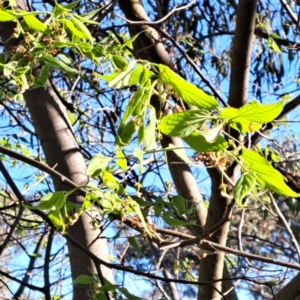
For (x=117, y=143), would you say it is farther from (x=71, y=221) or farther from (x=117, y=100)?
(x=117, y=100)

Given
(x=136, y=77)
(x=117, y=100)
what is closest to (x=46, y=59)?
(x=136, y=77)

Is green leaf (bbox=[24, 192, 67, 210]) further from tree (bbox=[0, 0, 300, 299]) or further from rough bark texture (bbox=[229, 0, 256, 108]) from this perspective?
rough bark texture (bbox=[229, 0, 256, 108])

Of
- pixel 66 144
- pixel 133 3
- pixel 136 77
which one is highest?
pixel 133 3

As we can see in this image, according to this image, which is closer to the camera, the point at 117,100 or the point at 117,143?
the point at 117,143

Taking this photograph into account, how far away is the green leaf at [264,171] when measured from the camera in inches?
28.3

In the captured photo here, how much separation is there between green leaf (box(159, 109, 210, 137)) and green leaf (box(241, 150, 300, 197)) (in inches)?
3.1

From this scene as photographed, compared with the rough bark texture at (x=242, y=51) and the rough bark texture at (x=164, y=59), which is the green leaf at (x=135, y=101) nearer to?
the rough bark texture at (x=242, y=51)

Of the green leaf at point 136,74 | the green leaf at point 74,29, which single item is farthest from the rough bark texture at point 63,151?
the green leaf at point 136,74

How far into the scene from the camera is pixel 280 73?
11.5 ft

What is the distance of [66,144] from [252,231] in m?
6.34

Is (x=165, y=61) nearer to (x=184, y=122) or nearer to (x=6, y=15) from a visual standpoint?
(x=6, y=15)

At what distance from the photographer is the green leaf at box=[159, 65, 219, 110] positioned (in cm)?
69

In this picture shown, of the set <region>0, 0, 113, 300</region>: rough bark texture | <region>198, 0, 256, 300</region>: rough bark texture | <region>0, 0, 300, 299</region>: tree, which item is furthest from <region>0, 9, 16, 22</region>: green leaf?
<region>198, 0, 256, 300</region>: rough bark texture

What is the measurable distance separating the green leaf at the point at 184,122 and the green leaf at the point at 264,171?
3.1 inches
